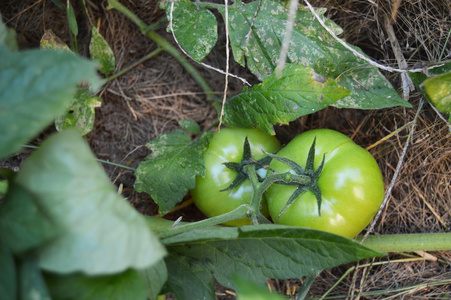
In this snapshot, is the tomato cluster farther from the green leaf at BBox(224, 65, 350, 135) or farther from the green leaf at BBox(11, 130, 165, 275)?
the green leaf at BBox(11, 130, 165, 275)

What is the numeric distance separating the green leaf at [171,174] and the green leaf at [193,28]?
26cm

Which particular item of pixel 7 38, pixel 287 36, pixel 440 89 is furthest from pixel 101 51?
pixel 440 89

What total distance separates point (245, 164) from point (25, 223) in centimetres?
66

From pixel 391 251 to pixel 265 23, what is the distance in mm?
782

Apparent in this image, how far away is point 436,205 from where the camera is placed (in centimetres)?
127

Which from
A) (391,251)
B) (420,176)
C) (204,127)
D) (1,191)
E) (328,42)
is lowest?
(391,251)

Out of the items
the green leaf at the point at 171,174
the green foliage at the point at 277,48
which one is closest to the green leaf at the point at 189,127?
the green leaf at the point at 171,174

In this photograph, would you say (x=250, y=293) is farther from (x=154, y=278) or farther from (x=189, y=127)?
(x=189, y=127)

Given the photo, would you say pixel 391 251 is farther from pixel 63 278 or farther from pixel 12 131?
pixel 12 131

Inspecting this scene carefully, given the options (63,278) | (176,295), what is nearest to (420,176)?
(176,295)

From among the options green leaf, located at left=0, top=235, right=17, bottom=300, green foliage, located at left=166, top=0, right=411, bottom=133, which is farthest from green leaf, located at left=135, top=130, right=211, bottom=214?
green leaf, located at left=0, top=235, right=17, bottom=300

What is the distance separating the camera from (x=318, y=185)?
1.02m

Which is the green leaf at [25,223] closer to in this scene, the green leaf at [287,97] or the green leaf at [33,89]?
the green leaf at [33,89]

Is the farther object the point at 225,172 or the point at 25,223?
the point at 225,172
